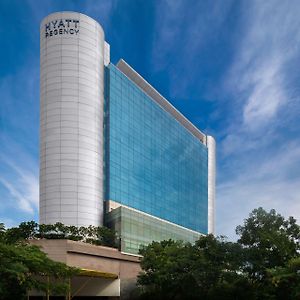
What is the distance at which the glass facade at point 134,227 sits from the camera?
77375 mm

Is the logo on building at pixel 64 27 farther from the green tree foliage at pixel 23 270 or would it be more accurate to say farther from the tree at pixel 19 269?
the tree at pixel 19 269

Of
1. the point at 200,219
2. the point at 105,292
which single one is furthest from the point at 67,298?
the point at 200,219

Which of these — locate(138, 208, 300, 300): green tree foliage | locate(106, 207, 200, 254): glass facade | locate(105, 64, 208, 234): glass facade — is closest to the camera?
locate(138, 208, 300, 300): green tree foliage

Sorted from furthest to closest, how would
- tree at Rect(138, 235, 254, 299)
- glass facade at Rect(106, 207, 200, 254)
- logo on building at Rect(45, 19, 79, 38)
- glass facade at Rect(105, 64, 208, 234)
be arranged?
glass facade at Rect(105, 64, 208, 234) < logo on building at Rect(45, 19, 79, 38) < glass facade at Rect(106, 207, 200, 254) < tree at Rect(138, 235, 254, 299)

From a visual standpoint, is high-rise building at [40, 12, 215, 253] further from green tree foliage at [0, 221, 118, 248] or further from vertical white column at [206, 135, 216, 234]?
vertical white column at [206, 135, 216, 234]

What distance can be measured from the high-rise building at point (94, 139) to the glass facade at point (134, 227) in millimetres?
185

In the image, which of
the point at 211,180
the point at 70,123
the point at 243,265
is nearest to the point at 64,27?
the point at 70,123

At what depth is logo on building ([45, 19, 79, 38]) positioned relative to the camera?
286 feet

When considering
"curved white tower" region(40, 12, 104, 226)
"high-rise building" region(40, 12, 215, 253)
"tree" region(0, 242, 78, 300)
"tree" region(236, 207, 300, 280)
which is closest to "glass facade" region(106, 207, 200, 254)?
"high-rise building" region(40, 12, 215, 253)

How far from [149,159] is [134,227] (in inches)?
1028

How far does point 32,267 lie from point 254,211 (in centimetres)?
2314

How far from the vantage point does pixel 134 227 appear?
266 ft

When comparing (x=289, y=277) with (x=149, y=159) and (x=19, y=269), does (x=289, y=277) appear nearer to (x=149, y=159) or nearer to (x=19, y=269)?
(x=19, y=269)

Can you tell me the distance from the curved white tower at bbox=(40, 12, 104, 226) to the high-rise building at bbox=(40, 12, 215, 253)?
18 cm
